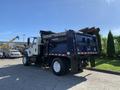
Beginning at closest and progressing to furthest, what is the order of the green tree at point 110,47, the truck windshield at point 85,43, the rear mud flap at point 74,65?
the rear mud flap at point 74,65
the truck windshield at point 85,43
the green tree at point 110,47

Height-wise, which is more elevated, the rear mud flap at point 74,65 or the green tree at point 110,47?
the green tree at point 110,47

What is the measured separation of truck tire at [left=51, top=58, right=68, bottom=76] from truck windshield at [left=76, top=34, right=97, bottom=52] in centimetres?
131

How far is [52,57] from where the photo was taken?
1345 centimetres

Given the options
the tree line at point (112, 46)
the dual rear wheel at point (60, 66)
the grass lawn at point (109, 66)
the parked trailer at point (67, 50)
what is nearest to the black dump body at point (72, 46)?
the parked trailer at point (67, 50)

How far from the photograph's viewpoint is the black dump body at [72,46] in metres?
11.4

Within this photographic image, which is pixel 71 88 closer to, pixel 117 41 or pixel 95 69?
pixel 95 69

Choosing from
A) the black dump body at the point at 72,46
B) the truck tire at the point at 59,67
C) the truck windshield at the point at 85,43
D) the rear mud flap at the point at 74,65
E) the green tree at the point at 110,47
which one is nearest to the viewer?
the rear mud flap at the point at 74,65

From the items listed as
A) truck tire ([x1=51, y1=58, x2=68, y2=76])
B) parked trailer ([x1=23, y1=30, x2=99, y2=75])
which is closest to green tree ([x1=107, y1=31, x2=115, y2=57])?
parked trailer ([x1=23, y1=30, x2=99, y2=75])

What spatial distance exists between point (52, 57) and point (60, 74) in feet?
6.20

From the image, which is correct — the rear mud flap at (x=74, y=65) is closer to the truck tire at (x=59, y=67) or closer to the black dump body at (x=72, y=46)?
the black dump body at (x=72, y=46)

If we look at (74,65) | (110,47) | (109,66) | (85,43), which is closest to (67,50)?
(74,65)

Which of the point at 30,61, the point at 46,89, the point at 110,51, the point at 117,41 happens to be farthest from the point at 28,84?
the point at 117,41

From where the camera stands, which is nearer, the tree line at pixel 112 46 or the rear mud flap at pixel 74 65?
the rear mud flap at pixel 74 65

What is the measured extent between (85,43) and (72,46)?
1.50 meters
